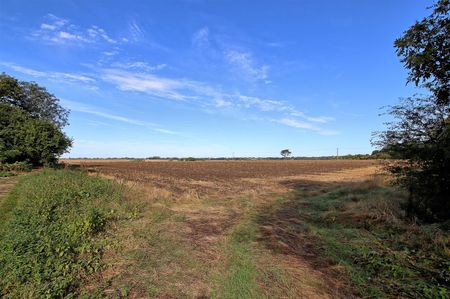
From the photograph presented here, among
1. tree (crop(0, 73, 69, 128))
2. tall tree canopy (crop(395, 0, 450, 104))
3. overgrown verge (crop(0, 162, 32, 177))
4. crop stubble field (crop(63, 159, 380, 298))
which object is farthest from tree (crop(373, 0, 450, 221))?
tree (crop(0, 73, 69, 128))

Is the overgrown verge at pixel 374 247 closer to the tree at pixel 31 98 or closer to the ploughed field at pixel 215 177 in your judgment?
the ploughed field at pixel 215 177

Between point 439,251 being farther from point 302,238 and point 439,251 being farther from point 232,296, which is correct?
point 232,296

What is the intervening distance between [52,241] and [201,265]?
2815 millimetres

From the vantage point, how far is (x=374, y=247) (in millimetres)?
5684

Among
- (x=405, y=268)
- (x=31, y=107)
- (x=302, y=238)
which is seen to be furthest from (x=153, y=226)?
(x=31, y=107)

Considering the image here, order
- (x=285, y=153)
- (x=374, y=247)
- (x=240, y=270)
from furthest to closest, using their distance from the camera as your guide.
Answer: (x=285, y=153) < (x=374, y=247) < (x=240, y=270)

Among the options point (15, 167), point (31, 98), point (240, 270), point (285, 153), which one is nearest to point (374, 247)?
point (240, 270)

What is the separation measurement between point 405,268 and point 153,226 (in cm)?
545

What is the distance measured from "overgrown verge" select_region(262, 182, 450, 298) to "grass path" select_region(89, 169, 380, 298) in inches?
20.5

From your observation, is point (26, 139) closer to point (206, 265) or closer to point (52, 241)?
point (52, 241)

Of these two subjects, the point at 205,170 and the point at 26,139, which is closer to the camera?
the point at 26,139

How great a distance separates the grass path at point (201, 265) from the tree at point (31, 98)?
27.7m

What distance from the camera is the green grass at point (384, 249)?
157 inches

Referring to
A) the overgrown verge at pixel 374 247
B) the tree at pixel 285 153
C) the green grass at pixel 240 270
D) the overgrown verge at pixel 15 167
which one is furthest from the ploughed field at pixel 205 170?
the tree at pixel 285 153
